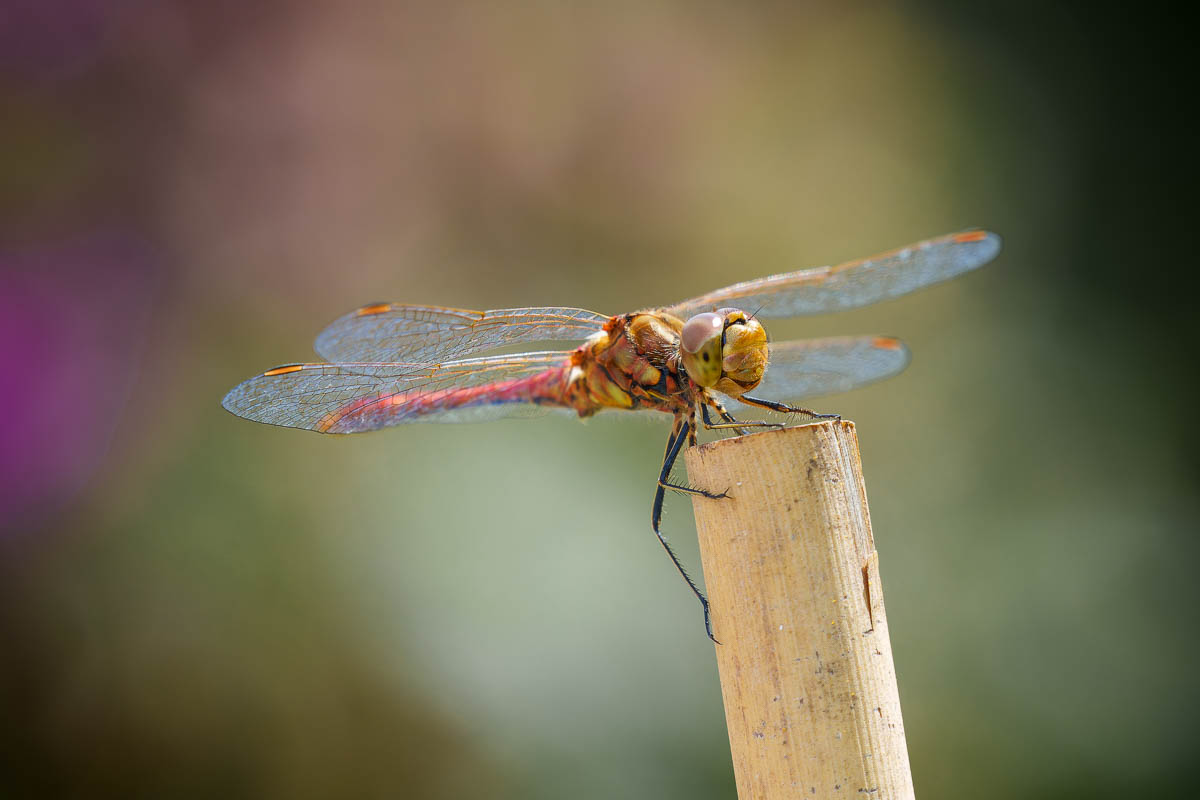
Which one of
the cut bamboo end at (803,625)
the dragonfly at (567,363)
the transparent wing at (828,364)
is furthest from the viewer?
the transparent wing at (828,364)

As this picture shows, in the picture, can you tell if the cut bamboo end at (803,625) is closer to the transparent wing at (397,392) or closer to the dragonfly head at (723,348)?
the dragonfly head at (723,348)

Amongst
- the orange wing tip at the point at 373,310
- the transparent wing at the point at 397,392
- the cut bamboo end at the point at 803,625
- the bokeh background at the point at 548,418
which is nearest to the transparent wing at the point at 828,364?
the transparent wing at the point at 397,392

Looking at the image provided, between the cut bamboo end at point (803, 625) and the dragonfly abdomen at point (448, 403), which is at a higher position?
the dragonfly abdomen at point (448, 403)

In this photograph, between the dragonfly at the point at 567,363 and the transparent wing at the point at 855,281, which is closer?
the dragonfly at the point at 567,363

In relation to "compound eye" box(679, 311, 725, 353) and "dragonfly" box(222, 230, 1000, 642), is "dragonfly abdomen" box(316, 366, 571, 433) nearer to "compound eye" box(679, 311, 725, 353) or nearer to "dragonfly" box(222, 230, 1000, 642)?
"dragonfly" box(222, 230, 1000, 642)

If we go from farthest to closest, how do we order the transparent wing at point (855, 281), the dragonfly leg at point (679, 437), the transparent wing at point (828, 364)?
the transparent wing at point (828, 364) → the transparent wing at point (855, 281) → the dragonfly leg at point (679, 437)

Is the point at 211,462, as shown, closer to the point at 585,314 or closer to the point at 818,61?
the point at 585,314

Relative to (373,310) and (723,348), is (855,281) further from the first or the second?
(373,310)
